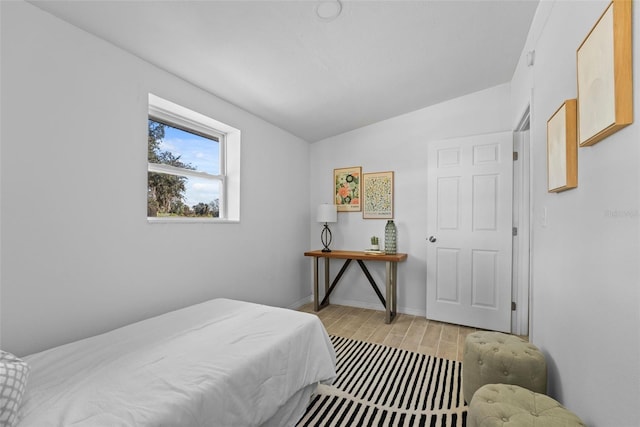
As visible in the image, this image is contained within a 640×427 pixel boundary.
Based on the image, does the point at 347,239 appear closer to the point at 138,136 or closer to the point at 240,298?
the point at 240,298

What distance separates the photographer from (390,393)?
1848mm

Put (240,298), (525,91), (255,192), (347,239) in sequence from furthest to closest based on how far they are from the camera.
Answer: (347,239), (255,192), (240,298), (525,91)

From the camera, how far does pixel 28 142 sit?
4.68 ft

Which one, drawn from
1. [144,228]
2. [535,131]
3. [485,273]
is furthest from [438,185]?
[144,228]

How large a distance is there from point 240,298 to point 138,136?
1.67m

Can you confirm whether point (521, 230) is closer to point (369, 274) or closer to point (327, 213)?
point (369, 274)

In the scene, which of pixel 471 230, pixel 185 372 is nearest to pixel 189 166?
pixel 185 372

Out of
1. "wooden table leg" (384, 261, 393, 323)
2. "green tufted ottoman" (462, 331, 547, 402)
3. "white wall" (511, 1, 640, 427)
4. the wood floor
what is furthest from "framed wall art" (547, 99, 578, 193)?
"wooden table leg" (384, 261, 393, 323)

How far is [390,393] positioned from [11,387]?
1841mm

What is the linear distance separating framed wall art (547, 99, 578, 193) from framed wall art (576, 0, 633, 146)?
0.10 m

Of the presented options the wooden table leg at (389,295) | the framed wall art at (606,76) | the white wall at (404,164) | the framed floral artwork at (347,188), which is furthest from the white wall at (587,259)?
the framed floral artwork at (347,188)

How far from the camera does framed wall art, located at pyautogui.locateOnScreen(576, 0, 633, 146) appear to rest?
2.69 feet

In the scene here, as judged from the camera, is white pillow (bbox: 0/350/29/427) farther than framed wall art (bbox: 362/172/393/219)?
No

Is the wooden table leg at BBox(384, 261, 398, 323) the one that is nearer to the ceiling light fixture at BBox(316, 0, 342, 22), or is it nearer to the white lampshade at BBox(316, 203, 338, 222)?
the white lampshade at BBox(316, 203, 338, 222)
